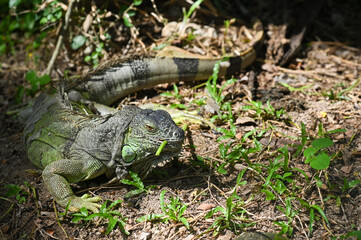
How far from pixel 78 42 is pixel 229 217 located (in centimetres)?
401

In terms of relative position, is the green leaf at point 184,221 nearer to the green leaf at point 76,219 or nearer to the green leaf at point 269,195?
the green leaf at point 269,195

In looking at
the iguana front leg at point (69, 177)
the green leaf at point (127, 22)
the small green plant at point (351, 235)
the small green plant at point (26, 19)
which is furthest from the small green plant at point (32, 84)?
the small green plant at point (351, 235)

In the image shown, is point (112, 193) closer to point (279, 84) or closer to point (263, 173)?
point (263, 173)

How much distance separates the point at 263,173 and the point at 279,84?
2.11m

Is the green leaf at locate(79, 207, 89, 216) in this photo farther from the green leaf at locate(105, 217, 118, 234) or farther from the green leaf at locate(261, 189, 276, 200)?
the green leaf at locate(261, 189, 276, 200)

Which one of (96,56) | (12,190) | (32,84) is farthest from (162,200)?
(96,56)

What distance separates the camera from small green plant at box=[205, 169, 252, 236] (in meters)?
2.97

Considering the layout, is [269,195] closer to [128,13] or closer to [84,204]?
[84,204]

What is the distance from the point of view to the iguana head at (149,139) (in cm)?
319

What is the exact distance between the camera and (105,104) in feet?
16.4

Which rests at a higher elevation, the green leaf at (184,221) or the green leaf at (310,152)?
the green leaf at (310,152)

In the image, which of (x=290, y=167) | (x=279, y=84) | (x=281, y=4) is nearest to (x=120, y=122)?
(x=290, y=167)

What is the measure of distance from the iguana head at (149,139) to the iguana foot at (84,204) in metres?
0.46

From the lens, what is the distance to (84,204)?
10.7ft
